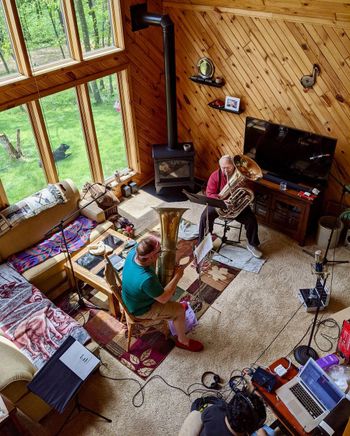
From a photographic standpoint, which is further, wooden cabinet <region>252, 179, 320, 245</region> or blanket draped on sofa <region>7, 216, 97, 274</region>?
wooden cabinet <region>252, 179, 320, 245</region>

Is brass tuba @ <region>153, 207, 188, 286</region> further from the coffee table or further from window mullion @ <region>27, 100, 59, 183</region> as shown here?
window mullion @ <region>27, 100, 59, 183</region>

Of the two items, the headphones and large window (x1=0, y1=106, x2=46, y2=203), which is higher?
large window (x1=0, y1=106, x2=46, y2=203)

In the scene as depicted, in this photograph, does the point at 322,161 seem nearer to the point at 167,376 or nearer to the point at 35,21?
the point at 167,376

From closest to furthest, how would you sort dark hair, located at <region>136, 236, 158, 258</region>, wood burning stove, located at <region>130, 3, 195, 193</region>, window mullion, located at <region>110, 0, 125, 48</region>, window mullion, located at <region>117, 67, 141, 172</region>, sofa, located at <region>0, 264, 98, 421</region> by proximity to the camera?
sofa, located at <region>0, 264, 98, 421</region>, dark hair, located at <region>136, 236, 158, 258</region>, window mullion, located at <region>110, 0, 125, 48</region>, wood burning stove, located at <region>130, 3, 195, 193</region>, window mullion, located at <region>117, 67, 141, 172</region>

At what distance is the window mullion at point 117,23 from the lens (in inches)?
203

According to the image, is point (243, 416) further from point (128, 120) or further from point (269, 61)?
point (128, 120)

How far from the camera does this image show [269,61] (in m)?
5.08

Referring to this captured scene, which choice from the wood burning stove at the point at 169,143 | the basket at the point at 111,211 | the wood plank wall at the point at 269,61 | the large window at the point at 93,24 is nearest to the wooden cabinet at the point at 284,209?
the wood plank wall at the point at 269,61

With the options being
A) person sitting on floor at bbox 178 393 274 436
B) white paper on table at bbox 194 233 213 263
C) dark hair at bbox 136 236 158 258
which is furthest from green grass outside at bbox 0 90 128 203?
person sitting on floor at bbox 178 393 274 436

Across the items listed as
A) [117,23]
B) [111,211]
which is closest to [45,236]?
[111,211]

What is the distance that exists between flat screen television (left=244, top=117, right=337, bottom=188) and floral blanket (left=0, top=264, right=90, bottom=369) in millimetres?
3232

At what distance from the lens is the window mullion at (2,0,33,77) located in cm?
419

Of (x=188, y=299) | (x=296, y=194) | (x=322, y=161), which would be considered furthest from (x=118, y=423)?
(x=322, y=161)

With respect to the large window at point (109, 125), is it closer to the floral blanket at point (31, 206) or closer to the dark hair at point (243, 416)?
the floral blanket at point (31, 206)
